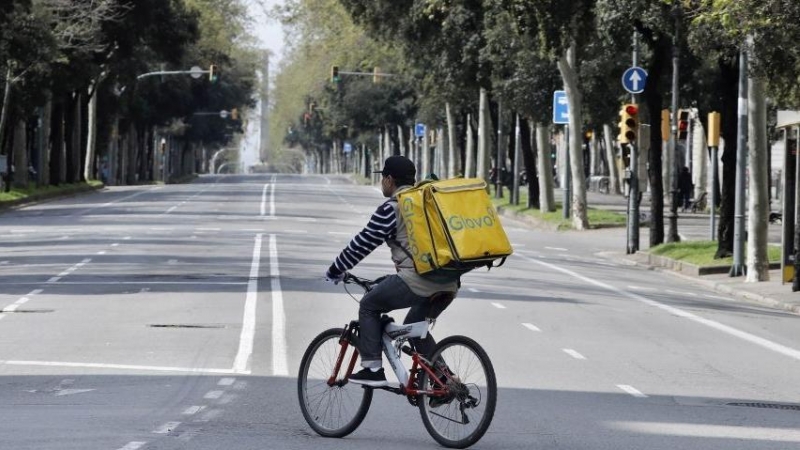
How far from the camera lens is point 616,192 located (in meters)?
94.9

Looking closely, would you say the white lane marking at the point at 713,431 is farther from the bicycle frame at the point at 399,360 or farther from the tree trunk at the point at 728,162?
the tree trunk at the point at 728,162

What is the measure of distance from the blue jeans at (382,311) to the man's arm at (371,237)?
0.22m

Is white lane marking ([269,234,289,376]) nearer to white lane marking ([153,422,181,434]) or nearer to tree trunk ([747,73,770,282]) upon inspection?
white lane marking ([153,422,181,434])

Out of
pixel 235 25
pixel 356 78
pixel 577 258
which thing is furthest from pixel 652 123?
pixel 356 78

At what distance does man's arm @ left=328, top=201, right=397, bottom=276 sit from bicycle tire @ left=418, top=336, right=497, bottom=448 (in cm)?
73

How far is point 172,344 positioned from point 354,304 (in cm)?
571

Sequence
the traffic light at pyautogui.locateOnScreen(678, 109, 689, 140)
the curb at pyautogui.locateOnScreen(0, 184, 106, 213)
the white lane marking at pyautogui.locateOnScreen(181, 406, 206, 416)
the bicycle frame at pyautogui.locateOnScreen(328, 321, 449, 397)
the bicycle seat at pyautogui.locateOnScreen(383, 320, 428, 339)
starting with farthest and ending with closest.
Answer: the curb at pyautogui.locateOnScreen(0, 184, 106, 213) → the traffic light at pyautogui.locateOnScreen(678, 109, 689, 140) → the white lane marking at pyautogui.locateOnScreen(181, 406, 206, 416) → the bicycle seat at pyautogui.locateOnScreen(383, 320, 428, 339) → the bicycle frame at pyautogui.locateOnScreen(328, 321, 449, 397)

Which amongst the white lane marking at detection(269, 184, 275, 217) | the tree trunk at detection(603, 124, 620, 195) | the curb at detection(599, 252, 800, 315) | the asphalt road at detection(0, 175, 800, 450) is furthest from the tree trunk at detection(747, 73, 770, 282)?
the tree trunk at detection(603, 124, 620, 195)

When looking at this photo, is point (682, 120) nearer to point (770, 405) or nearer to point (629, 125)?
point (629, 125)

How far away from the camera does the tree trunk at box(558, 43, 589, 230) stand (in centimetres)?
5075

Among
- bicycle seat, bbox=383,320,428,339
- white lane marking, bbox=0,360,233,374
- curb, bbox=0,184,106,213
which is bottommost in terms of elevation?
curb, bbox=0,184,106,213

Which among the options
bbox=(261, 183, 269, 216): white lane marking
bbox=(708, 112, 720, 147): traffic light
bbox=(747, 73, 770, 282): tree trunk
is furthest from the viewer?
bbox=(261, 183, 269, 216): white lane marking

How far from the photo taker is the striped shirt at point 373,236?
10.7 metres

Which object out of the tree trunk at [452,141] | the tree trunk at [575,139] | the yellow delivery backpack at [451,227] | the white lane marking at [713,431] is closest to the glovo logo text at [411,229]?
the yellow delivery backpack at [451,227]
